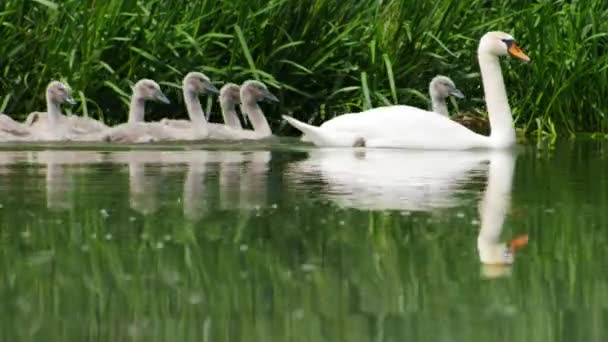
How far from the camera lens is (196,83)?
1392 centimetres

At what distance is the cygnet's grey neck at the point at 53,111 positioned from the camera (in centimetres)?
1338

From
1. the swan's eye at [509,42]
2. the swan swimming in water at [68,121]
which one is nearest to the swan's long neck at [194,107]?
the swan swimming in water at [68,121]

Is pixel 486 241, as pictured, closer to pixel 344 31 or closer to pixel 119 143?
pixel 119 143

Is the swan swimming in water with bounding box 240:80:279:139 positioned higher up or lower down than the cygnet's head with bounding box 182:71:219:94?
lower down

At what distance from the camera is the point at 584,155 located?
12688 mm

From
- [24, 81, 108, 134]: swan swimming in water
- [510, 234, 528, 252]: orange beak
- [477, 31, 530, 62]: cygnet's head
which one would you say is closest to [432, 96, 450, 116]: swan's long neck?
[477, 31, 530, 62]: cygnet's head

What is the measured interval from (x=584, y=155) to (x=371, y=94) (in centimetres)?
273

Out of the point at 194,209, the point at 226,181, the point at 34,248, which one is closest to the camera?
the point at 34,248

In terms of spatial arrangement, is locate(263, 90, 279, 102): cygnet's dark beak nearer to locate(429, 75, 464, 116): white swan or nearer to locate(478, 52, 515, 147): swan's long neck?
locate(429, 75, 464, 116): white swan

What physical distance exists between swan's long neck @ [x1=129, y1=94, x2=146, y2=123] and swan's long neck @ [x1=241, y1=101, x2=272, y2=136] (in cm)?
84

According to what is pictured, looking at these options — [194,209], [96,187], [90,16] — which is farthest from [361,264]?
[90,16]

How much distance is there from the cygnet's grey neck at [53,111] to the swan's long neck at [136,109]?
0.60m

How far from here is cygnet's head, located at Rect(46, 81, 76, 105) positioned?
13320mm

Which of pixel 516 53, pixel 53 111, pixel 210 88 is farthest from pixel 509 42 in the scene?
pixel 53 111
